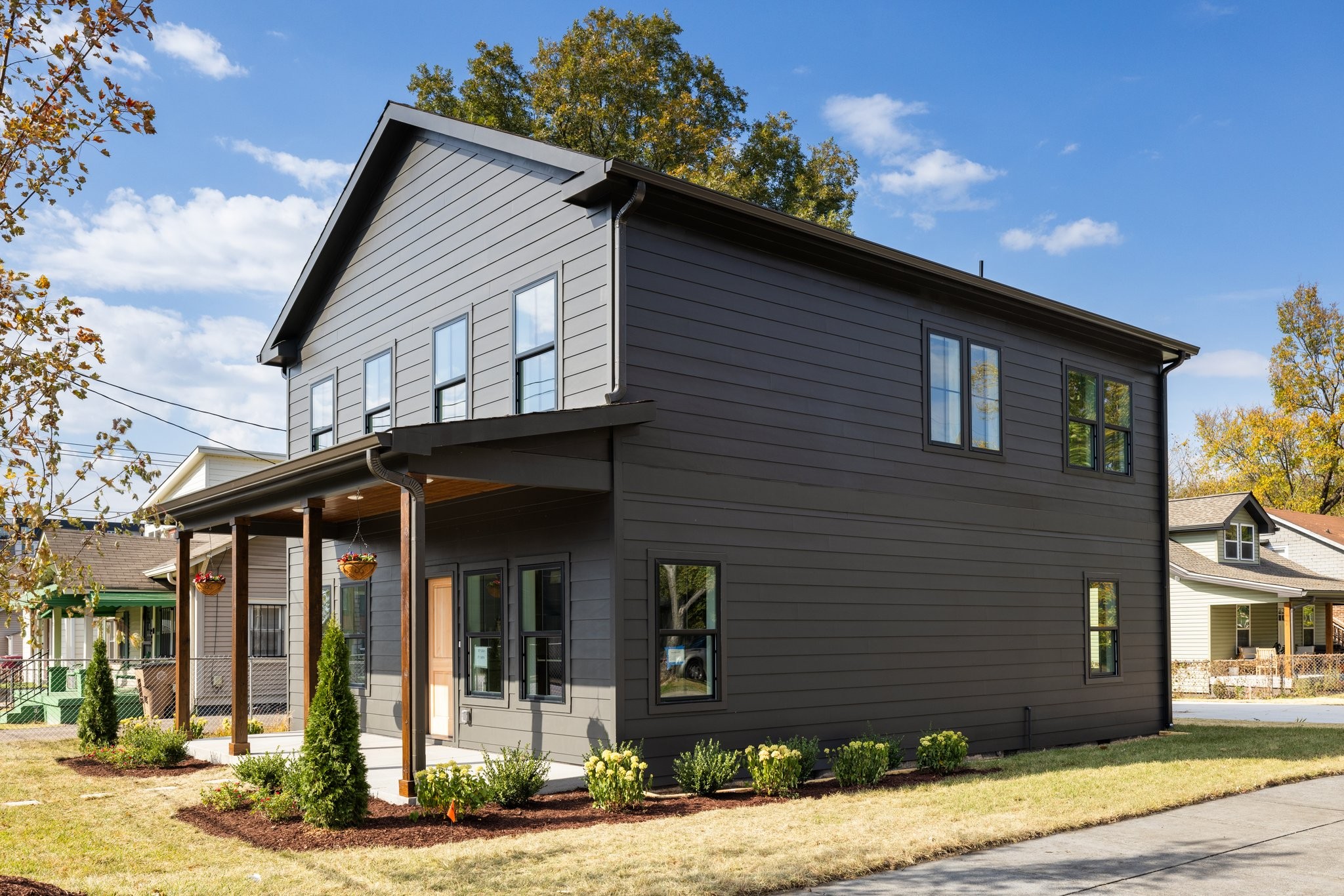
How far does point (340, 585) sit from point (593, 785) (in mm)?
7551

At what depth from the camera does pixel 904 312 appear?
1391cm

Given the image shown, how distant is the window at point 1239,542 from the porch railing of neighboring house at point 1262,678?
4573mm

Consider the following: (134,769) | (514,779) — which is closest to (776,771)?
(514,779)

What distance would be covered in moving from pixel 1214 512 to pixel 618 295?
29.5 metres

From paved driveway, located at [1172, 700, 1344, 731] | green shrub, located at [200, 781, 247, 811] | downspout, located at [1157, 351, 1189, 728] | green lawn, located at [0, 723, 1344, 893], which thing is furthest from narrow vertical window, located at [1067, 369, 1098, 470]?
green shrub, located at [200, 781, 247, 811]

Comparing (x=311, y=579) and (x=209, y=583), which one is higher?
(x=311, y=579)

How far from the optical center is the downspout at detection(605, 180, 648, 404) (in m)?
10.7

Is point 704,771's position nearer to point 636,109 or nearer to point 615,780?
point 615,780

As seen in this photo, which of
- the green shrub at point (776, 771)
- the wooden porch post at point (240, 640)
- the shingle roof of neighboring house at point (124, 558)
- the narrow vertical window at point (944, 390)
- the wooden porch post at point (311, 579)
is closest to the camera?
the green shrub at point (776, 771)

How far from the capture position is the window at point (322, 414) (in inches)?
653

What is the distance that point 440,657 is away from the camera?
13469 millimetres

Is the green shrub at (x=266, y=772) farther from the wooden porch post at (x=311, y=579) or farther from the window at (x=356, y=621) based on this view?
the window at (x=356, y=621)

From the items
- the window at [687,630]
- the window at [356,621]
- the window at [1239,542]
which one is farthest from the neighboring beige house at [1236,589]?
the window at [356,621]

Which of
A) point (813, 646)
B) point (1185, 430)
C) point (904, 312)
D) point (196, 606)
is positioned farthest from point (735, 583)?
point (1185, 430)
